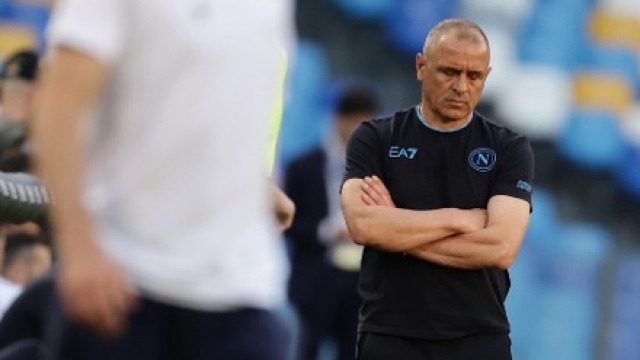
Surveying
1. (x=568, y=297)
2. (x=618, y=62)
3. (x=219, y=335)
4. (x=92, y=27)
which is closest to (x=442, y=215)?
(x=219, y=335)

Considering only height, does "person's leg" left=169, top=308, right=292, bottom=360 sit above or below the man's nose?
below

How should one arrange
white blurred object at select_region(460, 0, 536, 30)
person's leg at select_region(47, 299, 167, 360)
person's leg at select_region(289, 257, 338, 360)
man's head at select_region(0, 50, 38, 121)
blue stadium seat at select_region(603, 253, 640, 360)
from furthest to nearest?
white blurred object at select_region(460, 0, 536, 30) → blue stadium seat at select_region(603, 253, 640, 360) → person's leg at select_region(289, 257, 338, 360) → man's head at select_region(0, 50, 38, 121) → person's leg at select_region(47, 299, 167, 360)

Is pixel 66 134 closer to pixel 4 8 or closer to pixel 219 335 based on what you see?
pixel 219 335

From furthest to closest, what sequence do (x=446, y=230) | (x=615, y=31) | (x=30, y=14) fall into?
(x=615, y=31), (x=30, y=14), (x=446, y=230)

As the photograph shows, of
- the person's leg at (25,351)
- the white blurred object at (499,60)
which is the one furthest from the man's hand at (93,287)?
the white blurred object at (499,60)

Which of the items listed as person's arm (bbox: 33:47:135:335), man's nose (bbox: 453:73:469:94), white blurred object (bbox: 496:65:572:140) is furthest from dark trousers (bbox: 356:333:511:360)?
white blurred object (bbox: 496:65:572:140)

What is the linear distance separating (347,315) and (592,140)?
4.83 meters

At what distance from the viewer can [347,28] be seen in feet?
50.5

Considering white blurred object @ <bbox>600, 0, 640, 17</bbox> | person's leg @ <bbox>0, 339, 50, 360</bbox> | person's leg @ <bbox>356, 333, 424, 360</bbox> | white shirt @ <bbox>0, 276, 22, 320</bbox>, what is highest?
white blurred object @ <bbox>600, 0, 640, 17</bbox>

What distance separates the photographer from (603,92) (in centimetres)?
1505

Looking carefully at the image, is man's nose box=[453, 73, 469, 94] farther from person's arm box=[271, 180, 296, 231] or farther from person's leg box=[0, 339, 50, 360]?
person's leg box=[0, 339, 50, 360]

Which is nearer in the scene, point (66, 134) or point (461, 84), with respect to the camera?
point (66, 134)

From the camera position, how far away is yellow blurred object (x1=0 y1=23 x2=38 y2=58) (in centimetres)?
1422

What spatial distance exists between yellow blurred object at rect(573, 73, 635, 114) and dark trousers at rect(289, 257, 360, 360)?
4.67 m
